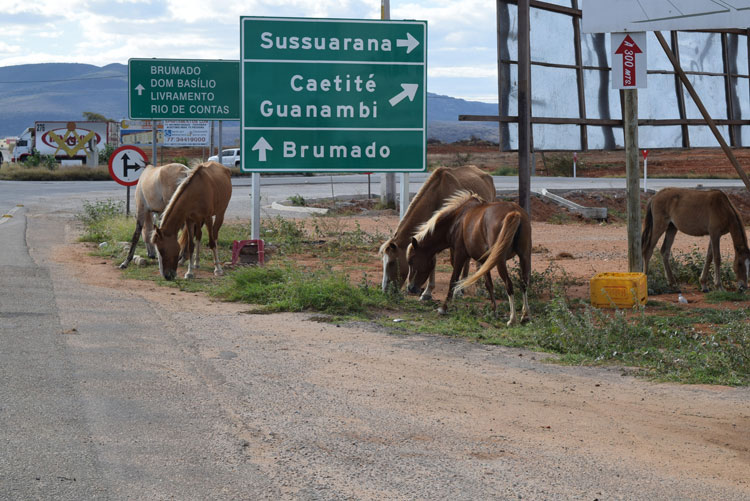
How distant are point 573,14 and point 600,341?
19.9 ft

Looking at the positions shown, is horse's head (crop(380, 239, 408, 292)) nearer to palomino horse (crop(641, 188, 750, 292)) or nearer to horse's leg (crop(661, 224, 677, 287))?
palomino horse (crop(641, 188, 750, 292))

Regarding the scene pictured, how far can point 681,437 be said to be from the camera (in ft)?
18.8

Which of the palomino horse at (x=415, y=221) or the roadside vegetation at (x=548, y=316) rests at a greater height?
the palomino horse at (x=415, y=221)

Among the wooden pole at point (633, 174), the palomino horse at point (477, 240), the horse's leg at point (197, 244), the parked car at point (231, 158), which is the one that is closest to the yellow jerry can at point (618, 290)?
the wooden pole at point (633, 174)

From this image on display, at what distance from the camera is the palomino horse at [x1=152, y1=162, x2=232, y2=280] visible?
535 inches

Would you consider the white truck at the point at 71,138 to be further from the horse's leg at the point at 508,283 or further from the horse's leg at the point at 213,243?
the horse's leg at the point at 508,283

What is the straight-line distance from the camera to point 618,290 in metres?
10.8

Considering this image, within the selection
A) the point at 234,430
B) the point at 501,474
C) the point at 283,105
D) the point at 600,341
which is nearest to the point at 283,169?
the point at 283,105

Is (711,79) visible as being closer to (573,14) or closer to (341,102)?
(573,14)

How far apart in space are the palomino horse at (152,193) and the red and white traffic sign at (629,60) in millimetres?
7363

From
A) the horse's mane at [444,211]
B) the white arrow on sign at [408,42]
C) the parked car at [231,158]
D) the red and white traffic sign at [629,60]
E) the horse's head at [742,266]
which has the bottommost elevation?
the horse's head at [742,266]

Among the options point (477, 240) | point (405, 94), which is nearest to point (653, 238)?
point (477, 240)

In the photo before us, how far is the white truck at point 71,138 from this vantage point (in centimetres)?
5978

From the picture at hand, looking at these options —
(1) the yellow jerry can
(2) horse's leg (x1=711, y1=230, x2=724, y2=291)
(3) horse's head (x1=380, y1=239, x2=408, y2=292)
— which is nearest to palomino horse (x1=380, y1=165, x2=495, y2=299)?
(3) horse's head (x1=380, y1=239, x2=408, y2=292)
